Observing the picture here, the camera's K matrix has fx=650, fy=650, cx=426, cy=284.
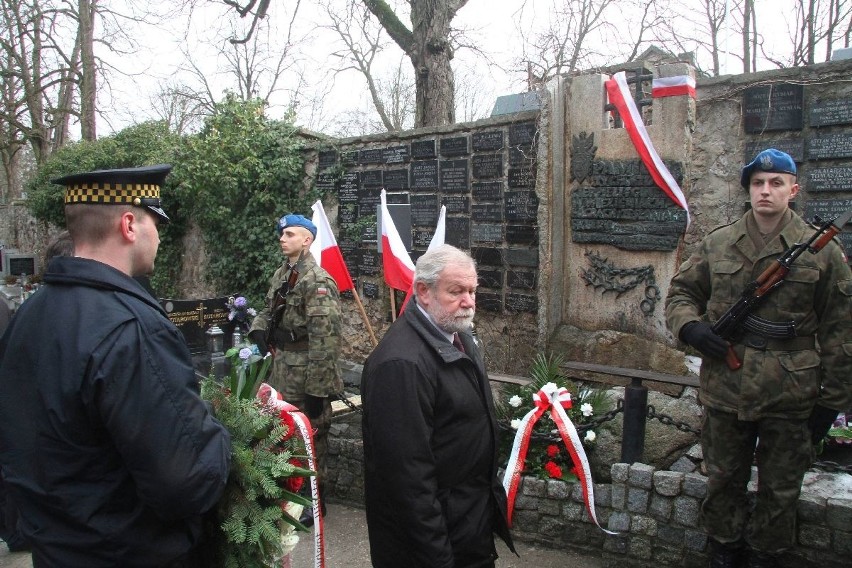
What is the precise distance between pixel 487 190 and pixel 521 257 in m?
0.80

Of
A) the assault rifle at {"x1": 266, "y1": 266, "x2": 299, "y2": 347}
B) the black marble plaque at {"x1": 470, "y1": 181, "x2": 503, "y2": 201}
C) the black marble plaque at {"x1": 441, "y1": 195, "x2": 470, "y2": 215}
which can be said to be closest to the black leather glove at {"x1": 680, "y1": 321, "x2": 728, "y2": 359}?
the assault rifle at {"x1": 266, "y1": 266, "x2": 299, "y2": 347}

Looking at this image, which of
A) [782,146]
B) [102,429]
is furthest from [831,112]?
[102,429]

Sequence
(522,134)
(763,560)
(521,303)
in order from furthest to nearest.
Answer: (521,303), (522,134), (763,560)

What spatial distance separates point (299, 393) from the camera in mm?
4555

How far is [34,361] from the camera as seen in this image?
1.84 meters

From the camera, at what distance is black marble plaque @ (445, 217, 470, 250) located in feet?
22.6

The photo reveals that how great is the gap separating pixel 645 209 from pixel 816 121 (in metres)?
1.61

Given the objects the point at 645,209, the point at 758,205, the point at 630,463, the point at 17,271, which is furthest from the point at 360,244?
the point at 17,271

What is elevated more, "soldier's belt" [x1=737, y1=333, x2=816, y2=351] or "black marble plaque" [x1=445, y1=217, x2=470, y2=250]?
"black marble plaque" [x1=445, y1=217, x2=470, y2=250]

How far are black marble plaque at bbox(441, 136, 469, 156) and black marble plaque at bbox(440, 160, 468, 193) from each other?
86 millimetres

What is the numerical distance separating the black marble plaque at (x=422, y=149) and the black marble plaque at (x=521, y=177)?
1.06 m

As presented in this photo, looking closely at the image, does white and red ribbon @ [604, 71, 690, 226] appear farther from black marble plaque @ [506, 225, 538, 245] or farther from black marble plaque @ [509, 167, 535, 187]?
black marble plaque @ [506, 225, 538, 245]

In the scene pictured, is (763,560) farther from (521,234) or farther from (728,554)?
(521,234)

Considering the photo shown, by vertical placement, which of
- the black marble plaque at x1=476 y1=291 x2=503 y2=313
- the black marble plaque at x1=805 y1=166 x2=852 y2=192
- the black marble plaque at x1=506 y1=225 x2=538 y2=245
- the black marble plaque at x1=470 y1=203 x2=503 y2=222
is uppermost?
the black marble plaque at x1=805 y1=166 x2=852 y2=192
